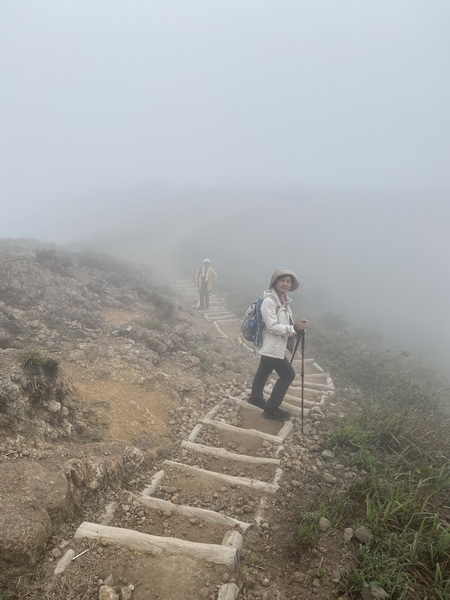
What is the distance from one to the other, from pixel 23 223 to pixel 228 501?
3176 inches

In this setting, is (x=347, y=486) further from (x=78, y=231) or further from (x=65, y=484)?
(x=78, y=231)

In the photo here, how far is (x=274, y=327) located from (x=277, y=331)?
8 cm

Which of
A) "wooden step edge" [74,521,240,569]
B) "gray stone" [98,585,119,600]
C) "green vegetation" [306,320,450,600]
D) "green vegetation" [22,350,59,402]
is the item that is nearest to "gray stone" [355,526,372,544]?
"green vegetation" [306,320,450,600]

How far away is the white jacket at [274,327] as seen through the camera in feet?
18.0

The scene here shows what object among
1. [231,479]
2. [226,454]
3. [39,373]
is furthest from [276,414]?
[39,373]

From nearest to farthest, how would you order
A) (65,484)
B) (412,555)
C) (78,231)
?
(412,555) < (65,484) < (78,231)

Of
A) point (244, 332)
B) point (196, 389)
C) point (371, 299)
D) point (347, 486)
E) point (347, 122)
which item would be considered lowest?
point (371, 299)

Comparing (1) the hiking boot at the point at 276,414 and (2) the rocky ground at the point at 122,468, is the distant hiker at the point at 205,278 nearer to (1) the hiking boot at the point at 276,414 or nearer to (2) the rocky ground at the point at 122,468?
(2) the rocky ground at the point at 122,468

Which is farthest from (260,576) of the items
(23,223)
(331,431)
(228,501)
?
(23,223)

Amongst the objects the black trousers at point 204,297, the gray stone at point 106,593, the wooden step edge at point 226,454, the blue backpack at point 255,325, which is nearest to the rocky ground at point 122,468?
the gray stone at point 106,593

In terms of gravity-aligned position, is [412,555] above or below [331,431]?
above

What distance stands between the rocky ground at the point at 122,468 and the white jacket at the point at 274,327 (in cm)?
135

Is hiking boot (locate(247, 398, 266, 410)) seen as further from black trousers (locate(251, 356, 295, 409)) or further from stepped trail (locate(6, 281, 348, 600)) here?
stepped trail (locate(6, 281, 348, 600))

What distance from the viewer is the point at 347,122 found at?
155 meters
